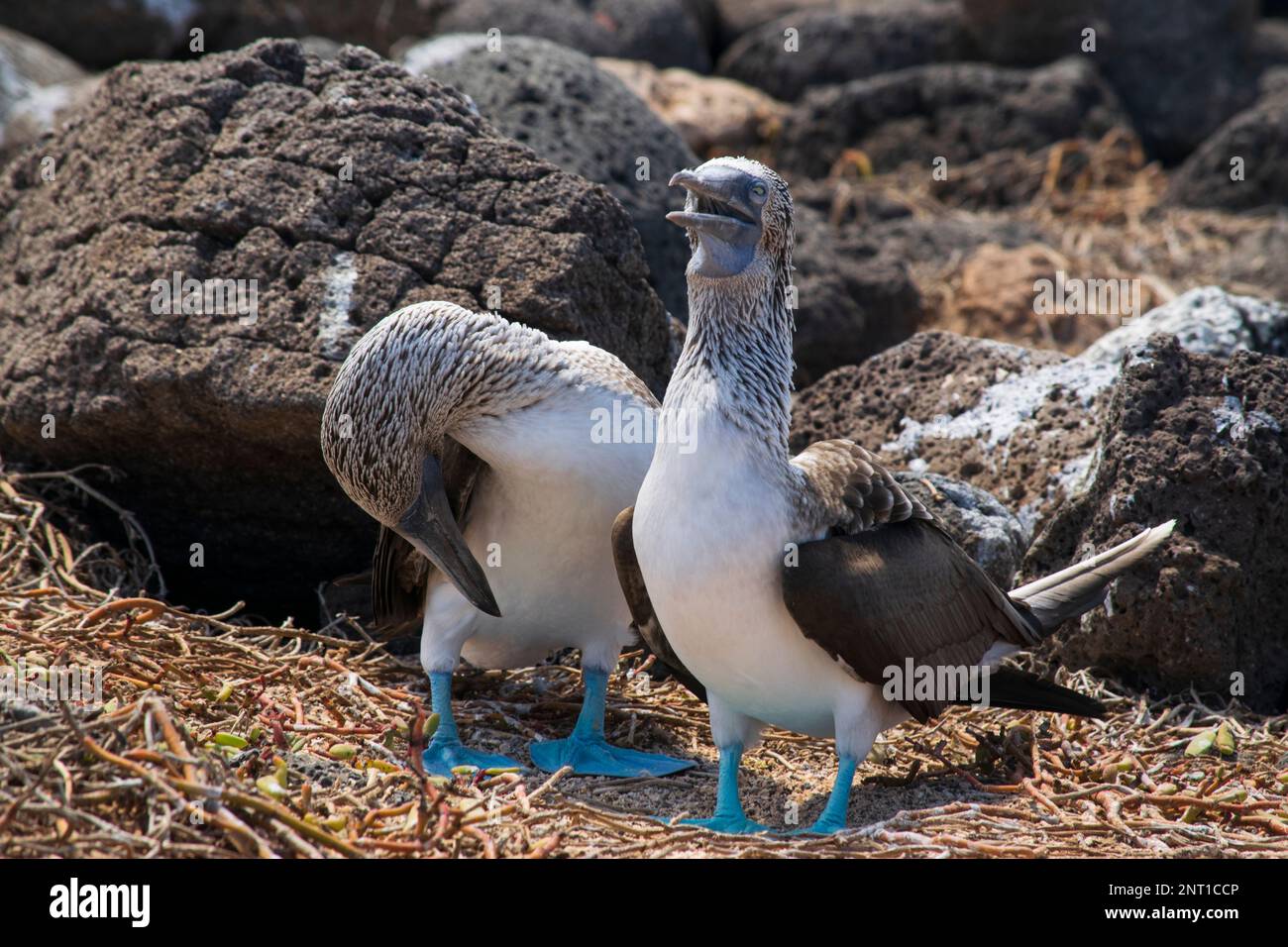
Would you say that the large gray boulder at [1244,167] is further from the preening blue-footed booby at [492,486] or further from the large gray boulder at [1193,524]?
the preening blue-footed booby at [492,486]

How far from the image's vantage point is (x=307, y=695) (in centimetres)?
509

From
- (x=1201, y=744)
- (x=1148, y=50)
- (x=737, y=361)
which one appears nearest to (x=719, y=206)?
(x=737, y=361)

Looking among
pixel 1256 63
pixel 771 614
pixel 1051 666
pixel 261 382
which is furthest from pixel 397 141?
pixel 1256 63

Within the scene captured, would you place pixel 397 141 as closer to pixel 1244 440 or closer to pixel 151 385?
pixel 151 385

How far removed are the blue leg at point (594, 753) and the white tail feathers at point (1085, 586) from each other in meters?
1.30

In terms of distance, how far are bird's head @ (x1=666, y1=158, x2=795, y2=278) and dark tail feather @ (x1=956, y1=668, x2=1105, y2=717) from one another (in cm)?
150

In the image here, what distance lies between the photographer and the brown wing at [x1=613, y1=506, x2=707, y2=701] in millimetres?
4488

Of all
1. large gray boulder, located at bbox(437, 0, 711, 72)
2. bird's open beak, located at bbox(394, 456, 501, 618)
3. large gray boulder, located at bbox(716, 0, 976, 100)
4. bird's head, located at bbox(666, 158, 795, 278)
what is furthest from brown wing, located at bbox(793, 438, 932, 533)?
large gray boulder, located at bbox(716, 0, 976, 100)

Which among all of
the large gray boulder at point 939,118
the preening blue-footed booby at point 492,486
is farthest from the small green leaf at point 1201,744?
the large gray boulder at point 939,118

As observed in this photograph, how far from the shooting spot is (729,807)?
4.39 meters

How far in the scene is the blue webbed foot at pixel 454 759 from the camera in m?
4.78

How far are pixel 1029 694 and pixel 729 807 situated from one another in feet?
3.44

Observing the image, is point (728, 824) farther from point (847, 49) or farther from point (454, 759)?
point (847, 49)

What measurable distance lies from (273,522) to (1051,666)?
124 inches
